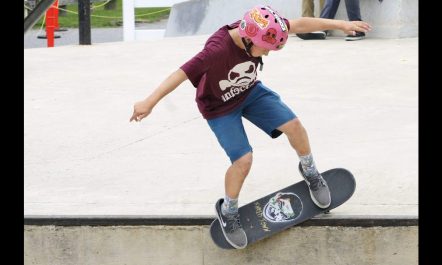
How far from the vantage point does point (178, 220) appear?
5.00 meters

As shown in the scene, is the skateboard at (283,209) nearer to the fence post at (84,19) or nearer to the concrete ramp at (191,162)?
Result: the concrete ramp at (191,162)

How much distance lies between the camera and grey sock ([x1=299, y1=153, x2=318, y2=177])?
5.04 m

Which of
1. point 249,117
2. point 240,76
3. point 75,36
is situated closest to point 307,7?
point 249,117

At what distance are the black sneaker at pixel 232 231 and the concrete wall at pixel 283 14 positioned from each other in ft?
25.5

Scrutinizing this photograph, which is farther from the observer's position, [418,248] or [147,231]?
[147,231]

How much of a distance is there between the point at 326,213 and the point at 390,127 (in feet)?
8.37

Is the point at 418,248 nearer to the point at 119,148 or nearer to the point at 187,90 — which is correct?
the point at 119,148

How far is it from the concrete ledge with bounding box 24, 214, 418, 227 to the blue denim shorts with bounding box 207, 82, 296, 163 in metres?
0.47

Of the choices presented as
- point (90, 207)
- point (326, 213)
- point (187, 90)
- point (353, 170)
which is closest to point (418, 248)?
point (326, 213)

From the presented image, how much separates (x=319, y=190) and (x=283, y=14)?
8937 millimetres

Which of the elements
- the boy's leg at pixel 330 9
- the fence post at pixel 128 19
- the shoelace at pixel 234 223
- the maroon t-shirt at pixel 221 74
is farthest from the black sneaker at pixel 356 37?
the shoelace at pixel 234 223

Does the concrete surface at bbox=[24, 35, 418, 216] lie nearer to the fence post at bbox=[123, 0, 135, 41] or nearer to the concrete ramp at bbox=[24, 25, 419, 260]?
the concrete ramp at bbox=[24, 25, 419, 260]
